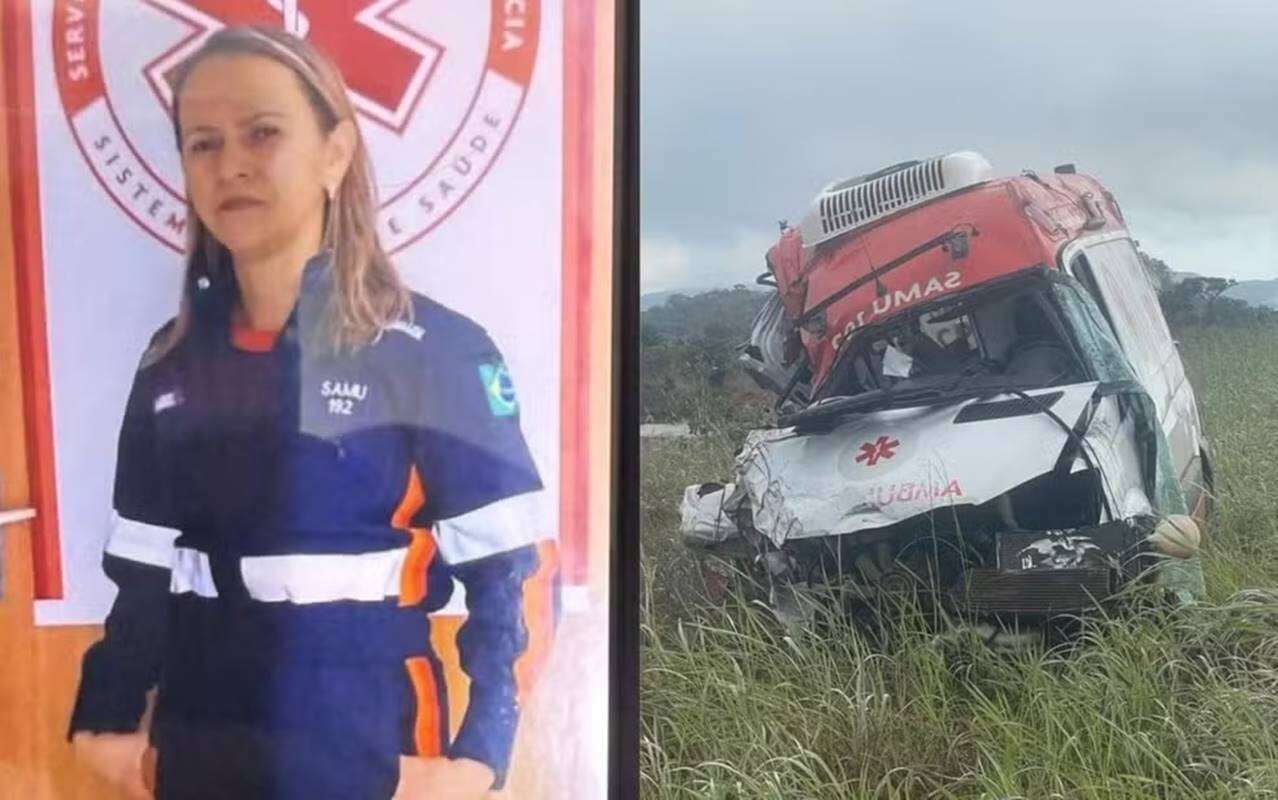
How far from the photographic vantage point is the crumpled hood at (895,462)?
4.58 feet

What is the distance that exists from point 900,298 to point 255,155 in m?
0.97

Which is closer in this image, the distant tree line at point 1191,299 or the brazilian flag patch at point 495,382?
the distant tree line at point 1191,299

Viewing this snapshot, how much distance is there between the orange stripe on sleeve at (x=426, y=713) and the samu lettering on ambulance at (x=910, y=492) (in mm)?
719

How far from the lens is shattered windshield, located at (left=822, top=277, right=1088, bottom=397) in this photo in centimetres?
139

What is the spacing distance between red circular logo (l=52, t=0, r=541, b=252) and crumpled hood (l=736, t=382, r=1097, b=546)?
0.62 meters

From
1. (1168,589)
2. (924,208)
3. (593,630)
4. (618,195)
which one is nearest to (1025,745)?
(1168,589)

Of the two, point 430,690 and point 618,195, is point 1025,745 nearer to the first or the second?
point 430,690

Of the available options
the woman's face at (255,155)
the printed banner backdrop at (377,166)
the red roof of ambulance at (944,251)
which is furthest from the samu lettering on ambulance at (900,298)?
the woman's face at (255,155)

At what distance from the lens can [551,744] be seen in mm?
1534

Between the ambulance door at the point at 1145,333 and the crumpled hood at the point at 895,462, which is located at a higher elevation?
the ambulance door at the point at 1145,333

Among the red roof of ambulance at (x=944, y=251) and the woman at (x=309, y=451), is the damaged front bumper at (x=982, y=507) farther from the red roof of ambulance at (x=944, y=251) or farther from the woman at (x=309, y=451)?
the woman at (x=309, y=451)

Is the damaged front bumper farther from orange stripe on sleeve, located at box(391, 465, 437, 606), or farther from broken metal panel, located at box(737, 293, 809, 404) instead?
orange stripe on sleeve, located at box(391, 465, 437, 606)

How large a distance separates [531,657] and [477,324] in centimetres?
51

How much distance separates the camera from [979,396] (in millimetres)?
1402
